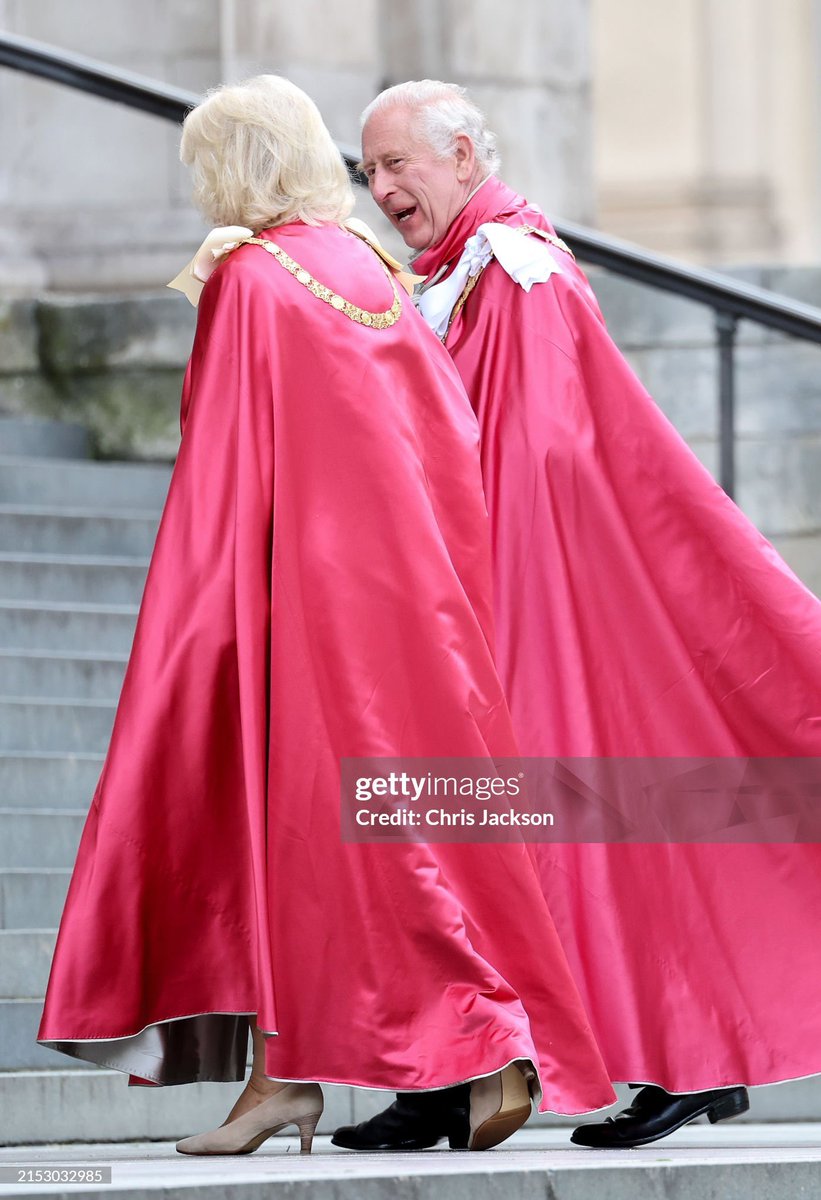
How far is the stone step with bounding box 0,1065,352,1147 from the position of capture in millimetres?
4141

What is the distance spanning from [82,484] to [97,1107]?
2810 mm

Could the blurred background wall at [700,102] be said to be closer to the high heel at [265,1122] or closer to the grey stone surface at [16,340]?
the grey stone surface at [16,340]

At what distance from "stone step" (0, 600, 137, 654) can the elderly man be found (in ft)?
6.63

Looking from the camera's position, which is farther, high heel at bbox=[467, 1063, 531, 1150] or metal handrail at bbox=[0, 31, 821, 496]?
metal handrail at bbox=[0, 31, 821, 496]

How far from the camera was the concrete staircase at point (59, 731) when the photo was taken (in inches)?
165

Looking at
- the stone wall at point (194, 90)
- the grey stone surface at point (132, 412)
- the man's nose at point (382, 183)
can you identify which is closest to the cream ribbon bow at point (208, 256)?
the man's nose at point (382, 183)

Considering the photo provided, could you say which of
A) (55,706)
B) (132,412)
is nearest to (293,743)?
(55,706)

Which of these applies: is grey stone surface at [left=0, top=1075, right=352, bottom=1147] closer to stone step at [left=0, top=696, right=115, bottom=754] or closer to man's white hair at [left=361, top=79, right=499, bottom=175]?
stone step at [left=0, top=696, right=115, bottom=754]

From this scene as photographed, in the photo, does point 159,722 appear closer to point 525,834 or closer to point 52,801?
point 525,834

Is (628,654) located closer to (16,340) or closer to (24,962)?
(24,962)

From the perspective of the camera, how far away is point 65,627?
581 centimetres

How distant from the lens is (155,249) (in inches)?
305

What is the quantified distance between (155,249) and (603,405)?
13.3ft

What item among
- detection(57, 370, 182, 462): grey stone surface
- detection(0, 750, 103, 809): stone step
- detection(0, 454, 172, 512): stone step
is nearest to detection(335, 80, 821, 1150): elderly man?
detection(0, 750, 103, 809): stone step
